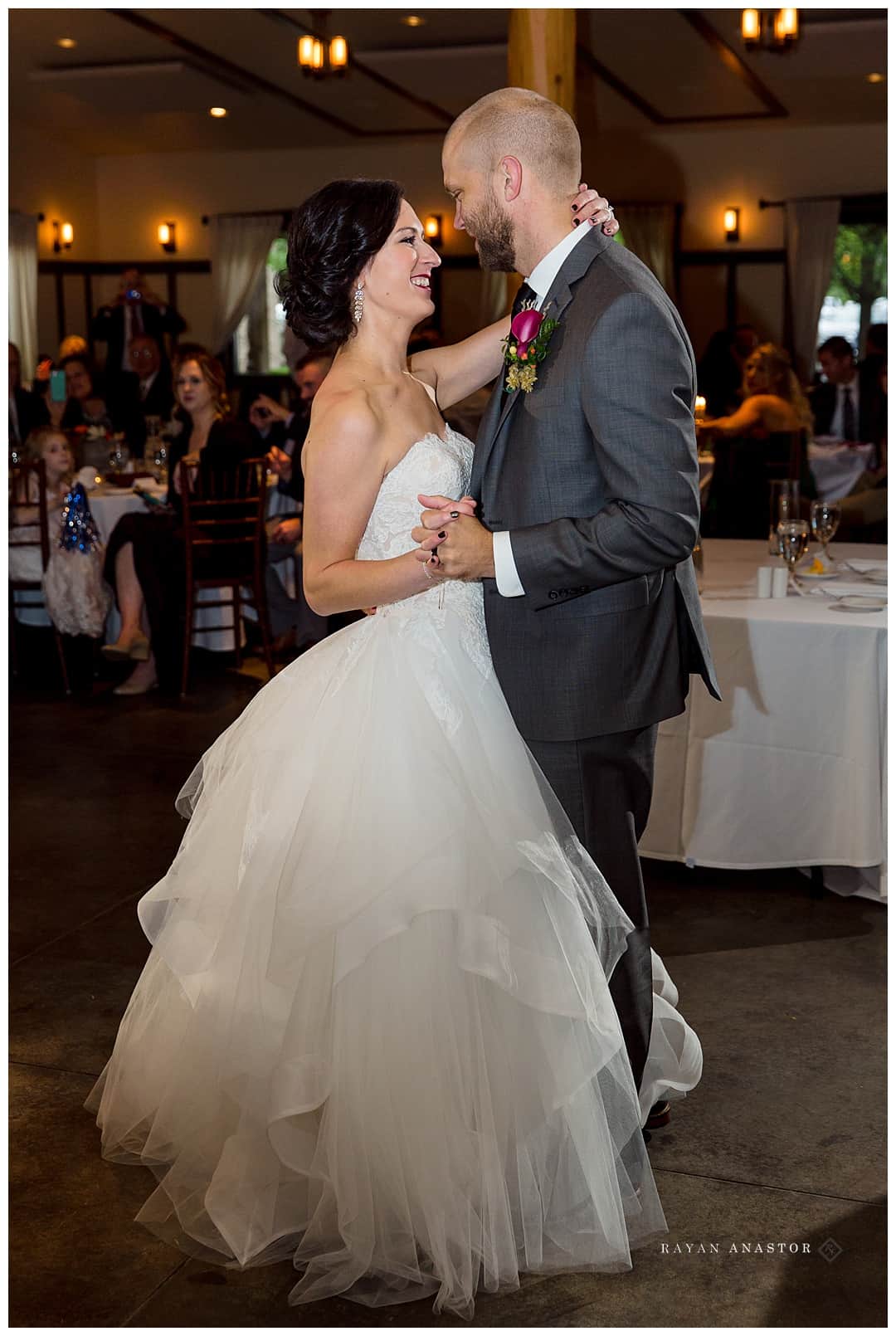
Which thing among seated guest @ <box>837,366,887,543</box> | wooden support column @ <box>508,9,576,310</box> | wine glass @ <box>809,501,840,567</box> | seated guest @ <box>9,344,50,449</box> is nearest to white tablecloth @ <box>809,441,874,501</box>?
seated guest @ <box>837,366,887,543</box>

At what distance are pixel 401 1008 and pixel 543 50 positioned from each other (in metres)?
4.03

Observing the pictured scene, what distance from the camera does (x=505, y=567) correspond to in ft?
6.82

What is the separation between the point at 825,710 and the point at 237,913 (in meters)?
1.84

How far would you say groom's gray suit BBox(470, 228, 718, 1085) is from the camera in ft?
6.64

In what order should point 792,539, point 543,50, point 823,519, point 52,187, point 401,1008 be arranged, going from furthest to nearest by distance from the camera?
point 52,187 → point 543,50 → point 823,519 → point 792,539 → point 401,1008

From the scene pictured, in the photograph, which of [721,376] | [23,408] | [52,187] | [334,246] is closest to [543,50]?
[334,246]

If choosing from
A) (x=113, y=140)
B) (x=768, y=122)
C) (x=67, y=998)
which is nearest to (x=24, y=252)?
(x=113, y=140)

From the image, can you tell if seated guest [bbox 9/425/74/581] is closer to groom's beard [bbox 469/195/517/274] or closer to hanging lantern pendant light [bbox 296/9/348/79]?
hanging lantern pendant light [bbox 296/9/348/79]

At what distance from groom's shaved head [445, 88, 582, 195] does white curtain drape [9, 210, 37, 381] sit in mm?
12103

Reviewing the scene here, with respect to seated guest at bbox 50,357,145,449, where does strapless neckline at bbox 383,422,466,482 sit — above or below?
below

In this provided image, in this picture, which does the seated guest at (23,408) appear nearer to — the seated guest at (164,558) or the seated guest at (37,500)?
the seated guest at (37,500)

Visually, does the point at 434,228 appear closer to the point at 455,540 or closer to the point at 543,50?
the point at 543,50

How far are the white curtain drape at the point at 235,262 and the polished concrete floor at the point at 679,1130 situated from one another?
11.3 m

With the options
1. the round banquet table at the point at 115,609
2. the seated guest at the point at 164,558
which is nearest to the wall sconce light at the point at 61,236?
the round banquet table at the point at 115,609
